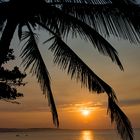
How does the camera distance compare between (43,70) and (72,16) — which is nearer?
(72,16)

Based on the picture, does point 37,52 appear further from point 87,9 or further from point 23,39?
point 87,9

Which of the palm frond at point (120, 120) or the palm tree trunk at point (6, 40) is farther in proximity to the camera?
the palm frond at point (120, 120)

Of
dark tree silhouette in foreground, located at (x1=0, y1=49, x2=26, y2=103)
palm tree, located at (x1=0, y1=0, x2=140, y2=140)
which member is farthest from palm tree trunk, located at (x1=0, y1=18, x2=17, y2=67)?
dark tree silhouette in foreground, located at (x1=0, y1=49, x2=26, y2=103)

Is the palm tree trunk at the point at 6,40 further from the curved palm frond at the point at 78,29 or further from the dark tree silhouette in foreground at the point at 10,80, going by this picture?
the dark tree silhouette in foreground at the point at 10,80

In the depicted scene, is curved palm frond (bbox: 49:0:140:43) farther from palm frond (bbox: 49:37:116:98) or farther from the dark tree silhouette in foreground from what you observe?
the dark tree silhouette in foreground

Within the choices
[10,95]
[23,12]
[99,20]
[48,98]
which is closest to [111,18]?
[99,20]

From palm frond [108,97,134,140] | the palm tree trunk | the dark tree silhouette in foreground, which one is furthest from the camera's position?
the dark tree silhouette in foreground

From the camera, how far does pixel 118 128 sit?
7902 millimetres

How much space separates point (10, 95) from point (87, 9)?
12.9 m

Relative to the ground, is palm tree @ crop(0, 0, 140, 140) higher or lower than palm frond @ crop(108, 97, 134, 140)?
higher

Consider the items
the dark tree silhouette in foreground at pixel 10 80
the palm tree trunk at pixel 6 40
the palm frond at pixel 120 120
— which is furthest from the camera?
the dark tree silhouette in foreground at pixel 10 80

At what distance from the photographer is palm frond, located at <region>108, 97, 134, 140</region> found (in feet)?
25.6

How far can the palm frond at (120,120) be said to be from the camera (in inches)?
307

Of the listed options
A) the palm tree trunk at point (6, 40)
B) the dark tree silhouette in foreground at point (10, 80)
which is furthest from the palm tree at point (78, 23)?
the dark tree silhouette in foreground at point (10, 80)
